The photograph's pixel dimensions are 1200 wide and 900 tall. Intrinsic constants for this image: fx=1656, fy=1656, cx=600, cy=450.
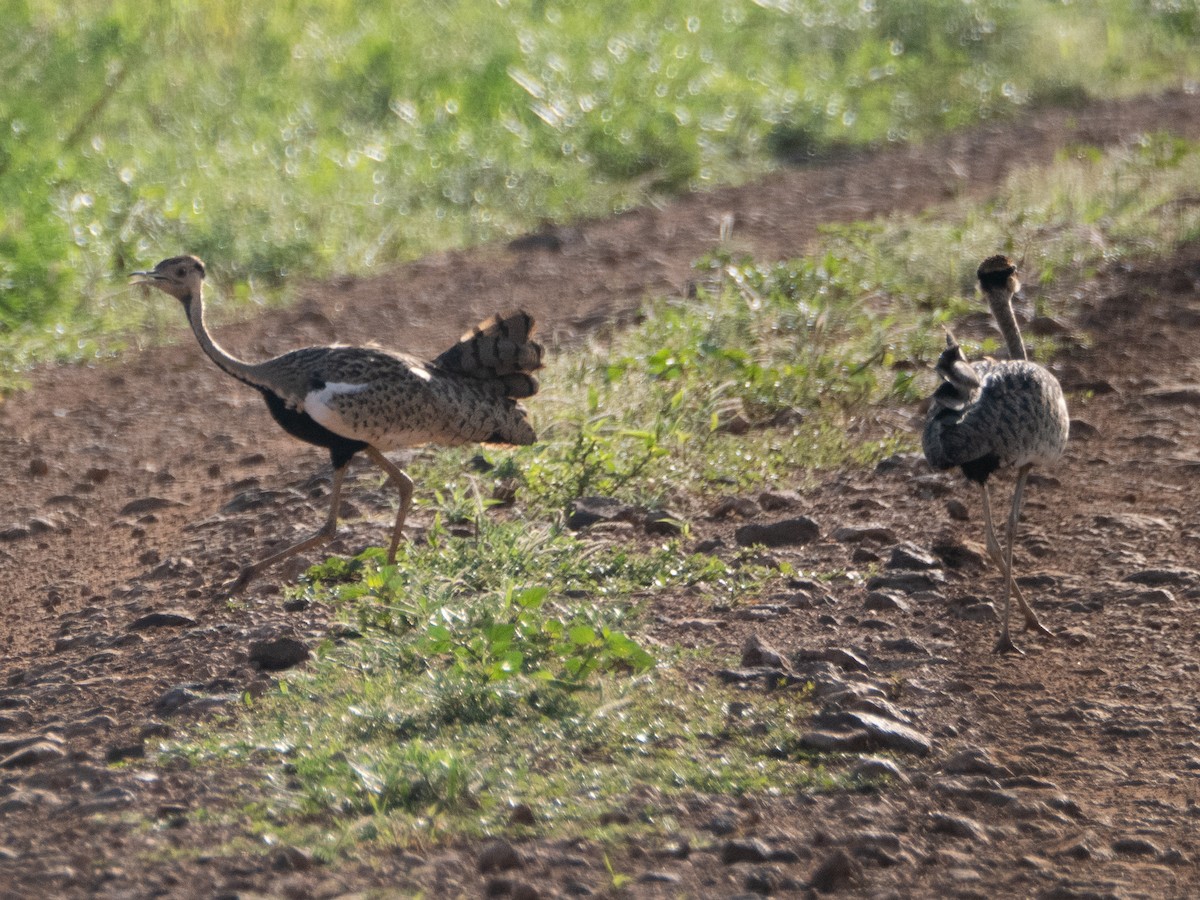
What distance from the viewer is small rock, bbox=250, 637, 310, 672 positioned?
17.4 ft

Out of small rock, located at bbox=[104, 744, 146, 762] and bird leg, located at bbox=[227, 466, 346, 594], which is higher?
bird leg, located at bbox=[227, 466, 346, 594]

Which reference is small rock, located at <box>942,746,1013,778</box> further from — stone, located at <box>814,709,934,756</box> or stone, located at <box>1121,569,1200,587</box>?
stone, located at <box>1121,569,1200,587</box>

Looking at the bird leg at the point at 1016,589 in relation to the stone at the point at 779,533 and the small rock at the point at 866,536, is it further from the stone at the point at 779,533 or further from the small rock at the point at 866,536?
the stone at the point at 779,533

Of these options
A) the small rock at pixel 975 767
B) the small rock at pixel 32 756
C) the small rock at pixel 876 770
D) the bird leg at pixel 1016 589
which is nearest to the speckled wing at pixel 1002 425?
the bird leg at pixel 1016 589

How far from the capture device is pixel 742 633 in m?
5.58

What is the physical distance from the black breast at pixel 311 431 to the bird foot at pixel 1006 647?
99.2 inches

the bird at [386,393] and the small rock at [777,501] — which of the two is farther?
the small rock at [777,501]

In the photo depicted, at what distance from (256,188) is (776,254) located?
3.55m

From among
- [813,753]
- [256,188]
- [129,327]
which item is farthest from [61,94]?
[813,753]

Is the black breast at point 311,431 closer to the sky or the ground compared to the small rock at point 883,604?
closer to the sky

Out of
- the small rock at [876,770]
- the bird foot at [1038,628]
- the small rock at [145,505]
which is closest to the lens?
the small rock at [876,770]

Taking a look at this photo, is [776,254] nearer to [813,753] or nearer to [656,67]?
[656,67]

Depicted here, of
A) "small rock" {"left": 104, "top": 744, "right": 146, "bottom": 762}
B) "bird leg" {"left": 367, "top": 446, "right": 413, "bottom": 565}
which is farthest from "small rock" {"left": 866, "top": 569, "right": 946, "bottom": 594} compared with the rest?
"small rock" {"left": 104, "top": 744, "right": 146, "bottom": 762}

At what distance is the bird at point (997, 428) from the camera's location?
5797 millimetres
